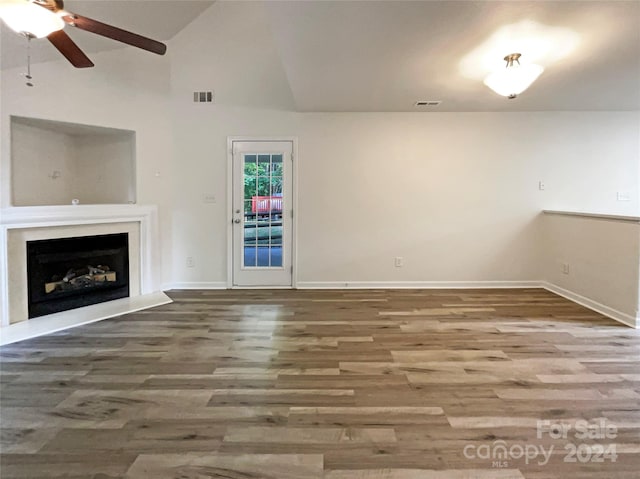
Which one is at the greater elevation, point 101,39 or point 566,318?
point 101,39

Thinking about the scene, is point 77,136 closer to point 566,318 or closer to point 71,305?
point 71,305

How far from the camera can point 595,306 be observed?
4.19 metres

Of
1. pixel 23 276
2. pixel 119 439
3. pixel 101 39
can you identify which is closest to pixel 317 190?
pixel 101 39

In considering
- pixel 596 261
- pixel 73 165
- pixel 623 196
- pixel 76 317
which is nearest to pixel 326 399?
pixel 76 317

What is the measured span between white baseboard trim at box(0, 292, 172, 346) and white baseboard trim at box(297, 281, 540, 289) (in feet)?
6.47

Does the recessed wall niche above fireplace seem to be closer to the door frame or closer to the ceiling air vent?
the door frame

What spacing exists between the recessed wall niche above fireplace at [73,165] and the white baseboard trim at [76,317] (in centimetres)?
128

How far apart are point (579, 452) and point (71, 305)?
461 centimetres

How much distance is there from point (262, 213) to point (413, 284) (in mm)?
2346

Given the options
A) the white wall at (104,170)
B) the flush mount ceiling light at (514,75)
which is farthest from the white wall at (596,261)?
the white wall at (104,170)

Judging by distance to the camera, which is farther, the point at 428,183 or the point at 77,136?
the point at 428,183

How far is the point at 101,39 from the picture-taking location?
3963 mm

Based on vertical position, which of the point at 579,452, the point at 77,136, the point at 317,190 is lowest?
the point at 579,452

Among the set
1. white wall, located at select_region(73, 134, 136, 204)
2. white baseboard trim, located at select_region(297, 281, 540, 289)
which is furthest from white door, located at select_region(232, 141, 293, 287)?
white wall, located at select_region(73, 134, 136, 204)
